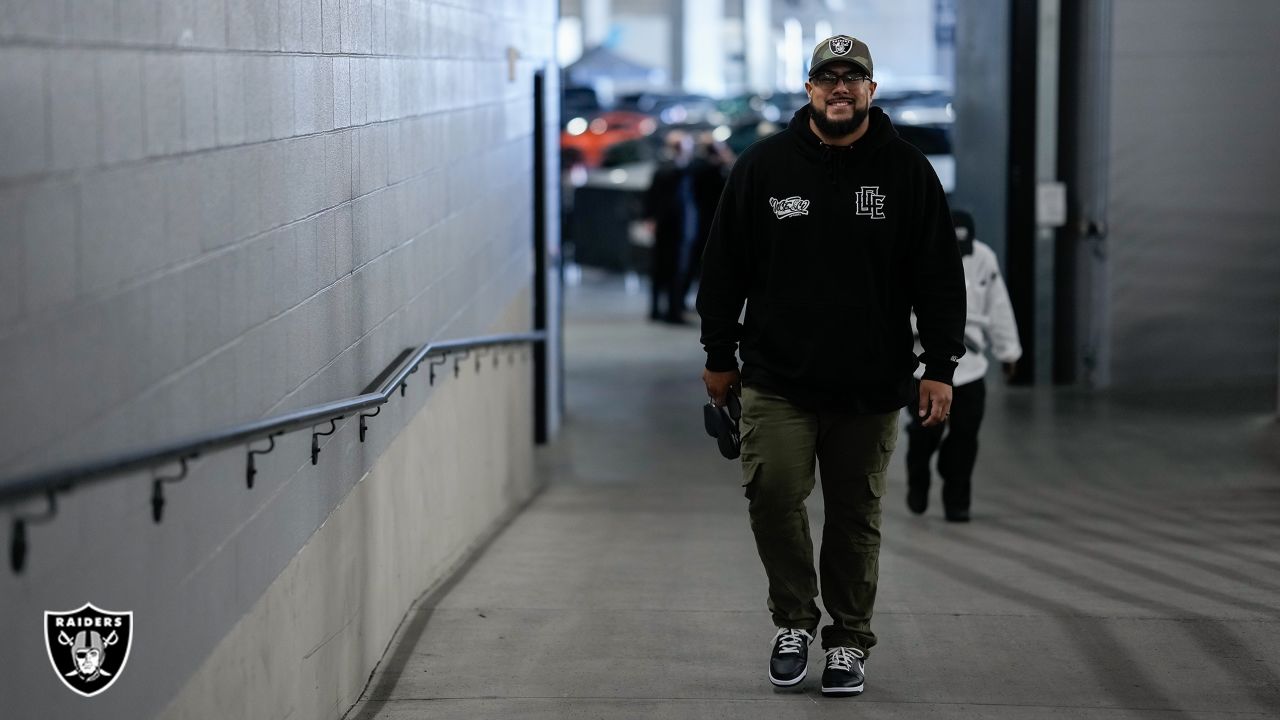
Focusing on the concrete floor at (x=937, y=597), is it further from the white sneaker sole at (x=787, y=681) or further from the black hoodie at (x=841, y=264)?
the black hoodie at (x=841, y=264)

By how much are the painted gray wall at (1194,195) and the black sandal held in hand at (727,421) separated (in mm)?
8195

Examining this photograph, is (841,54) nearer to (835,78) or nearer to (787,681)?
(835,78)

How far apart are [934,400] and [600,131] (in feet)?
104

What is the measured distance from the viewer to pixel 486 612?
6.06 metres

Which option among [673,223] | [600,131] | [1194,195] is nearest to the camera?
[1194,195]

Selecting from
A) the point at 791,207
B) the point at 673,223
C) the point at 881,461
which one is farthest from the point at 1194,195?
the point at 791,207

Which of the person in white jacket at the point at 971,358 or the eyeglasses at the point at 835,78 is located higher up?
the eyeglasses at the point at 835,78

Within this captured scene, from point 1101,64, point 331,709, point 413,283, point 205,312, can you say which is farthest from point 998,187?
point 205,312

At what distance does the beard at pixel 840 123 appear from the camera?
464 centimetres

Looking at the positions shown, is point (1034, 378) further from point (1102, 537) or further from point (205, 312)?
point (205, 312)

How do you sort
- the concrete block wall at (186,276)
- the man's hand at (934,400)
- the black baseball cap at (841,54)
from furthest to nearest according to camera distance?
the man's hand at (934,400) < the black baseball cap at (841,54) < the concrete block wall at (186,276)

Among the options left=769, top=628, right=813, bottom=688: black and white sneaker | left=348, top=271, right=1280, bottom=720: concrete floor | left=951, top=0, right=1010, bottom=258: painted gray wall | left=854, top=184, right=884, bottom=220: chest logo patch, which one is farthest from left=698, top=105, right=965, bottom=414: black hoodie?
left=951, top=0, right=1010, bottom=258: painted gray wall

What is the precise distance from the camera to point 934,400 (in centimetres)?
479

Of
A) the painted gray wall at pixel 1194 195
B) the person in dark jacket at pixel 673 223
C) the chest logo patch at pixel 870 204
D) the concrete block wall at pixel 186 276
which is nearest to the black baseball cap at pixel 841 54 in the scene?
the chest logo patch at pixel 870 204
